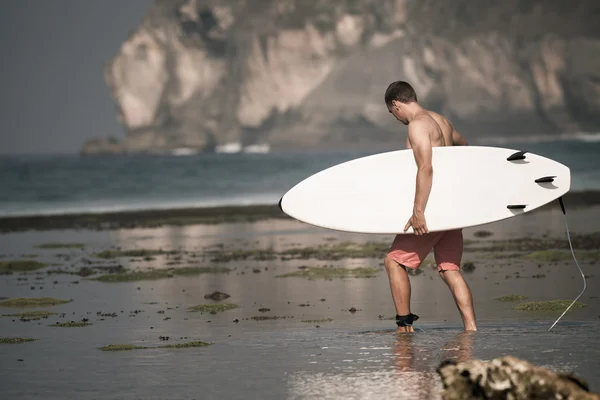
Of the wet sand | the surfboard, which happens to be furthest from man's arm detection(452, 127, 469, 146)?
the wet sand

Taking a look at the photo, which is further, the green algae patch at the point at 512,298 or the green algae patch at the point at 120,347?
the green algae patch at the point at 512,298

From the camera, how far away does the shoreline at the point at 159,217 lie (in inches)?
1309

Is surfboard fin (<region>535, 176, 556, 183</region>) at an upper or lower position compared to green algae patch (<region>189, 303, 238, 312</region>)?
upper

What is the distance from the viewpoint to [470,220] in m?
10.4

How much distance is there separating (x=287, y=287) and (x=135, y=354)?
562 cm

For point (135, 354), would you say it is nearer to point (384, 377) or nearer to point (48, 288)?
point (384, 377)

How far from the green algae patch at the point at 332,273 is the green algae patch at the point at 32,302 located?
3.60 metres

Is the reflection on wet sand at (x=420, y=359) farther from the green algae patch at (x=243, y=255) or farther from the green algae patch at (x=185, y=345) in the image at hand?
the green algae patch at (x=243, y=255)

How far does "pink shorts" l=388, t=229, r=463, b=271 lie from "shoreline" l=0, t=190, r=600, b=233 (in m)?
22.0

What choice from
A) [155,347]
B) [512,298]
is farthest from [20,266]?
[155,347]

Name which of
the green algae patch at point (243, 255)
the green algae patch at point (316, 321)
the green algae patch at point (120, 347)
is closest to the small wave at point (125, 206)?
the green algae patch at point (243, 255)

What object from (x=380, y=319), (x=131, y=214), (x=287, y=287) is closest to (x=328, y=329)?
(x=380, y=319)

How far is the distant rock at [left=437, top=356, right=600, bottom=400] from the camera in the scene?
6.24 metres

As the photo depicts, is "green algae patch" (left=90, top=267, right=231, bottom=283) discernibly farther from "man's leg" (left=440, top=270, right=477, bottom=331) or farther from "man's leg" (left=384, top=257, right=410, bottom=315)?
"man's leg" (left=440, top=270, right=477, bottom=331)
